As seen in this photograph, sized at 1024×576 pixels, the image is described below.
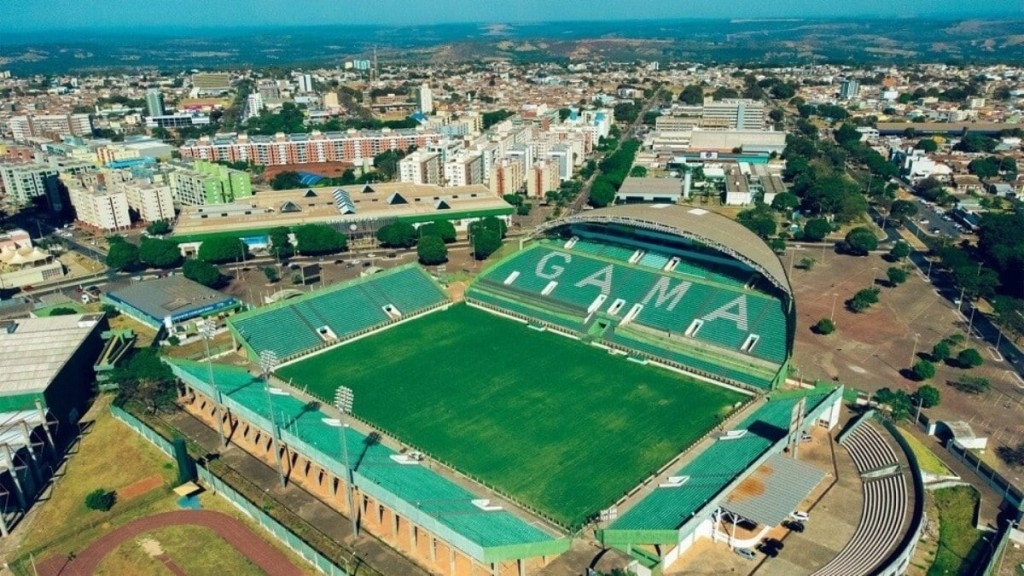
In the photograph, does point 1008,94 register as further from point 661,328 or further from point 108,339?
point 108,339

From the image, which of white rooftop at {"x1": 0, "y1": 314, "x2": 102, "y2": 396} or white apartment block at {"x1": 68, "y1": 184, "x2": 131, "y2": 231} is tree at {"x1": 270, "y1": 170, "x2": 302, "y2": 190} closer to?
white apartment block at {"x1": 68, "y1": 184, "x2": 131, "y2": 231}

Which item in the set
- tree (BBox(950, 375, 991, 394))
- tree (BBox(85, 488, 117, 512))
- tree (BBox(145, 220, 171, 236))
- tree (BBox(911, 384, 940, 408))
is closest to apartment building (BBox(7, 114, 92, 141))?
tree (BBox(145, 220, 171, 236))

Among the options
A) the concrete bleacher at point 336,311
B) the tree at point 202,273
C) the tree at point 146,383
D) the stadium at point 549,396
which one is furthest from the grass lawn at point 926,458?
the tree at point 202,273

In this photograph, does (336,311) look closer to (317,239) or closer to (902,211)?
(317,239)

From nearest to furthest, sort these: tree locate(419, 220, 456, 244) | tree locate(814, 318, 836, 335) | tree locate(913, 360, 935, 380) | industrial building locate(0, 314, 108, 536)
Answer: industrial building locate(0, 314, 108, 536)
tree locate(913, 360, 935, 380)
tree locate(814, 318, 836, 335)
tree locate(419, 220, 456, 244)

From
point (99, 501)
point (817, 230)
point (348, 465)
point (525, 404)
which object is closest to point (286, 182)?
point (525, 404)

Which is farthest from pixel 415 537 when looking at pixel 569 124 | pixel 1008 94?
pixel 1008 94

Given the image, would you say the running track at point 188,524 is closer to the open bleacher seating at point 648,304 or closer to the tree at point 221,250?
the open bleacher seating at point 648,304
